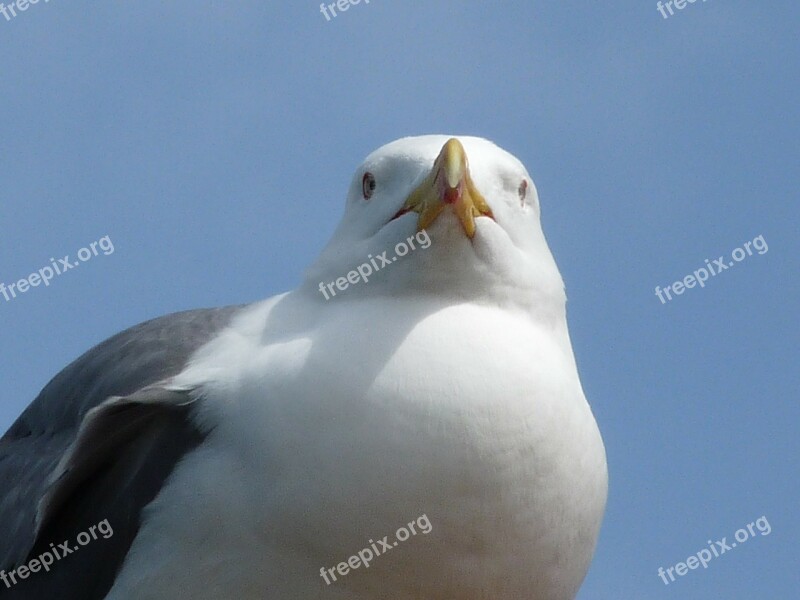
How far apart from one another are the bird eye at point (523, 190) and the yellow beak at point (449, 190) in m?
0.48

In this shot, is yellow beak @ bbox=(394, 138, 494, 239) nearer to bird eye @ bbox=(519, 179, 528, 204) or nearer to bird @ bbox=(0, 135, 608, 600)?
bird @ bbox=(0, 135, 608, 600)

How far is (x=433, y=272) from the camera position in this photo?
14.9ft

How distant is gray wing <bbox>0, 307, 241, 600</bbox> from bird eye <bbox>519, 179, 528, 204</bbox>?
132 cm

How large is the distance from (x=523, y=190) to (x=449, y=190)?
0.72m

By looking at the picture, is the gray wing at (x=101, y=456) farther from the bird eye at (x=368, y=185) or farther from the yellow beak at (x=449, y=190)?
the yellow beak at (x=449, y=190)

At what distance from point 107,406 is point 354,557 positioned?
113 cm

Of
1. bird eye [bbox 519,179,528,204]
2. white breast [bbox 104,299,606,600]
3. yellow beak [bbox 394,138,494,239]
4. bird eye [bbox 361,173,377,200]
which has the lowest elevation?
white breast [bbox 104,299,606,600]

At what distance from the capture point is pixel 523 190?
16.6ft

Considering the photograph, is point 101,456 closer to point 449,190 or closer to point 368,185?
point 368,185

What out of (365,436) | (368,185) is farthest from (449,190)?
(365,436)

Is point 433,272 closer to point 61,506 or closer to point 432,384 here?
point 432,384

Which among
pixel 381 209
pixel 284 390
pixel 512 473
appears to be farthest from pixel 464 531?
pixel 381 209

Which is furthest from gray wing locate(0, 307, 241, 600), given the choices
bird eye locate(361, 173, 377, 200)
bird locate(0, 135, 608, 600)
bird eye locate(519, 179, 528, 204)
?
bird eye locate(519, 179, 528, 204)

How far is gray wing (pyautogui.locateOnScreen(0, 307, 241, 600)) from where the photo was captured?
4.59m
